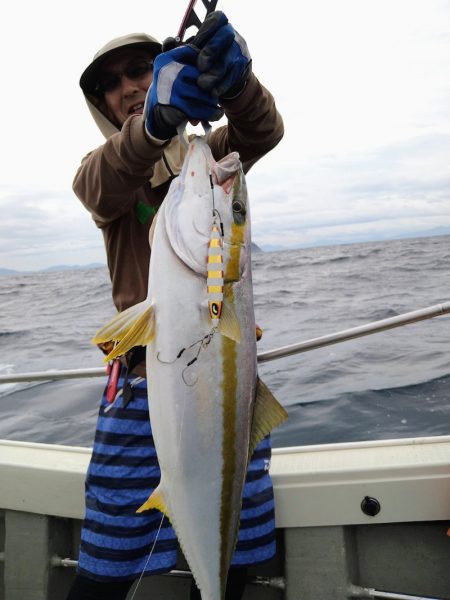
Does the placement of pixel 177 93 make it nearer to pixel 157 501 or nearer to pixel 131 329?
pixel 131 329

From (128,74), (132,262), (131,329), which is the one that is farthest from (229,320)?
(128,74)

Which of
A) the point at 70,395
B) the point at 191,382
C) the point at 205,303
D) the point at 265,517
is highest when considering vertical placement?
the point at 205,303

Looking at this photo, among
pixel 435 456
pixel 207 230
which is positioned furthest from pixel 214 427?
pixel 435 456

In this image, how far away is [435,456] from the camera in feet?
8.73

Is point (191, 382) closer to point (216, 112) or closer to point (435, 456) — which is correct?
point (216, 112)

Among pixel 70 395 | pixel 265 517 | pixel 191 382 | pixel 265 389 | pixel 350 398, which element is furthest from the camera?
pixel 70 395

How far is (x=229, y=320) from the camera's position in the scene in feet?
6.01

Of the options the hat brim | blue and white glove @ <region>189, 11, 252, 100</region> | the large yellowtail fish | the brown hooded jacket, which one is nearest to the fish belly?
the large yellowtail fish

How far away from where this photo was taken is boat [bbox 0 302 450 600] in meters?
2.60

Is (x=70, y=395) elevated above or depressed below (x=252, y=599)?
below

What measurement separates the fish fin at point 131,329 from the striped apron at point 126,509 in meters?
0.52

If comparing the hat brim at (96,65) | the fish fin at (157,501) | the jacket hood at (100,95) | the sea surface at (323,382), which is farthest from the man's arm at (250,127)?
the sea surface at (323,382)

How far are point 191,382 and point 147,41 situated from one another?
5.27ft

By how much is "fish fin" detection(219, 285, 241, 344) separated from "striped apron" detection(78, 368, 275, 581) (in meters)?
0.63
